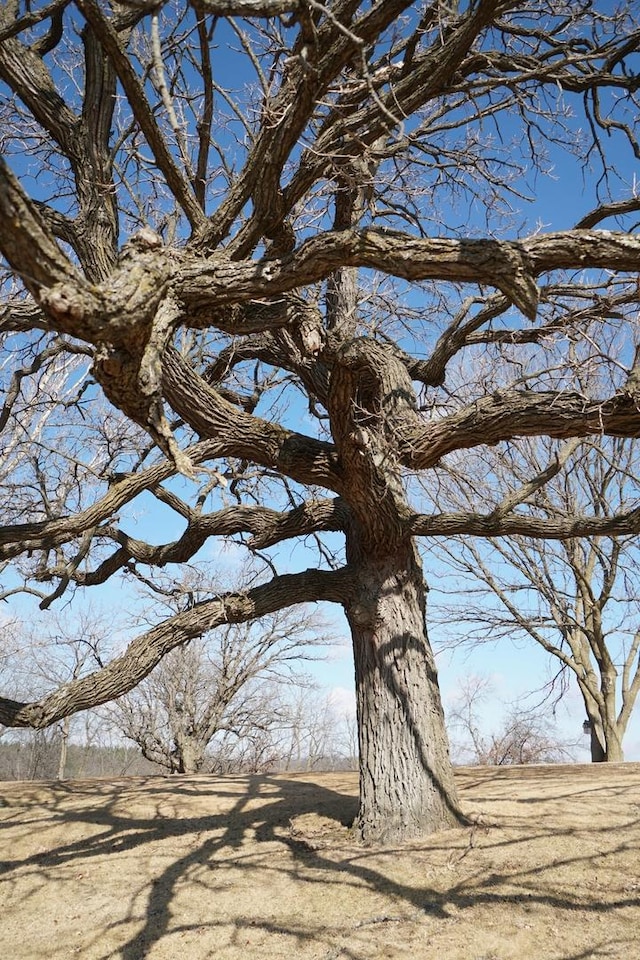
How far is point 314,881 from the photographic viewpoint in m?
5.01

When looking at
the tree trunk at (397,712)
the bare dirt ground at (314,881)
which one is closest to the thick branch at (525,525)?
Answer: the tree trunk at (397,712)

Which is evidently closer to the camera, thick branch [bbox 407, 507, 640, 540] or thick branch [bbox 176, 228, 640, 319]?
thick branch [bbox 176, 228, 640, 319]

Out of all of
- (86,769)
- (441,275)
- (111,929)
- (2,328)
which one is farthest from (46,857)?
(86,769)

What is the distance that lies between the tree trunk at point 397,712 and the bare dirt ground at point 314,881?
23cm

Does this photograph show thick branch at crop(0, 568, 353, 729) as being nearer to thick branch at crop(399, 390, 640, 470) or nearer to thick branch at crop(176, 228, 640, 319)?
thick branch at crop(399, 390, 640, 470)

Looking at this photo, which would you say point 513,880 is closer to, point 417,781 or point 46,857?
point 417,781

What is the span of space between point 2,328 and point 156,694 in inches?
404

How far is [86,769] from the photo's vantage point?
→ 20844mm

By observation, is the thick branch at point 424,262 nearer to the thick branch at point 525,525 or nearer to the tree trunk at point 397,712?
the thick branch at point 525,525

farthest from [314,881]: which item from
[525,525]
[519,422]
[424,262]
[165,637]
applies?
[424,262]

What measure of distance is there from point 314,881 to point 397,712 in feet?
4.67

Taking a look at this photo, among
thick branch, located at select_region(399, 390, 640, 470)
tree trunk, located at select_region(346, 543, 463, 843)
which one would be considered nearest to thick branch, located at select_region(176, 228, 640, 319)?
thick branch, located at select_region(399, 390, 640, 470)

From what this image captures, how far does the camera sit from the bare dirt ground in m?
4.14

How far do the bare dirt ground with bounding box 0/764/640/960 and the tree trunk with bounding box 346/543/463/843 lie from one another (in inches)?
9.2
